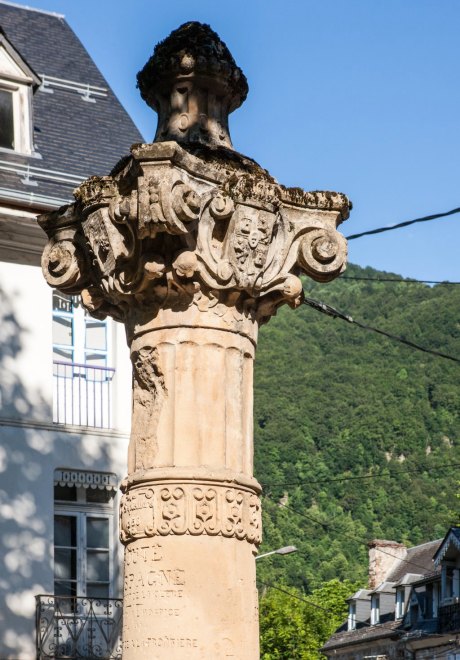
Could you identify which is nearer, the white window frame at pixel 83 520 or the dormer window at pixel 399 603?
the white window frame at pixel 83 520

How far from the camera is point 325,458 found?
403ft

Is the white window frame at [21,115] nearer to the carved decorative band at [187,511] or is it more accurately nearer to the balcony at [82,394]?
the balcony at [82,394]

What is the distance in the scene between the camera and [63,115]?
2694 centimetres

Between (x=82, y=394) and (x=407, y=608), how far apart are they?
104 ft

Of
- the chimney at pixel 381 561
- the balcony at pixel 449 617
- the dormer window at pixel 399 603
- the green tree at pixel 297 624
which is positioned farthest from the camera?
the green tree at pixel 297 624

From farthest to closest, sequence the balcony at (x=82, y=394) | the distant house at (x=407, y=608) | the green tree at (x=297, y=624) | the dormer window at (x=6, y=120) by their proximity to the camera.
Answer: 1. the green tree at (x=297, y=624)
2. the distant house at (x=407, y=608)
3. the dormer window at (x=6, y=120)
4. the balcony at (x=82, y=394)

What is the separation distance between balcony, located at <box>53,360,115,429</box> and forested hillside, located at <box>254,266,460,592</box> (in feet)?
254

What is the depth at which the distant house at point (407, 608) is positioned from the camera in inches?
1997

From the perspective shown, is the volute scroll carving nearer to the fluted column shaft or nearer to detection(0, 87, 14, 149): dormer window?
the fluted column shaft

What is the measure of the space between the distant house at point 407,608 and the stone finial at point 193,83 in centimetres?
4021

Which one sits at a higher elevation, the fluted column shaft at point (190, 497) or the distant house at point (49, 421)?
the distant house at point (49, 421)

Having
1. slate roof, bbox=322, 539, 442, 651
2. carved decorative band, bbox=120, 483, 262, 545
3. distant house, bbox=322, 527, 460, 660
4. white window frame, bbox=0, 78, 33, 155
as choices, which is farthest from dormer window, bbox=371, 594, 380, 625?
carved decorative band, bbox=120, 483, 262, 545

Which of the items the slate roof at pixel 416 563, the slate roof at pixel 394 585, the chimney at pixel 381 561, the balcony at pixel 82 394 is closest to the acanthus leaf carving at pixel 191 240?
the balcony at pixel 82 394

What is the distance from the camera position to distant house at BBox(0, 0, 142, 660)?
22.9 meters
